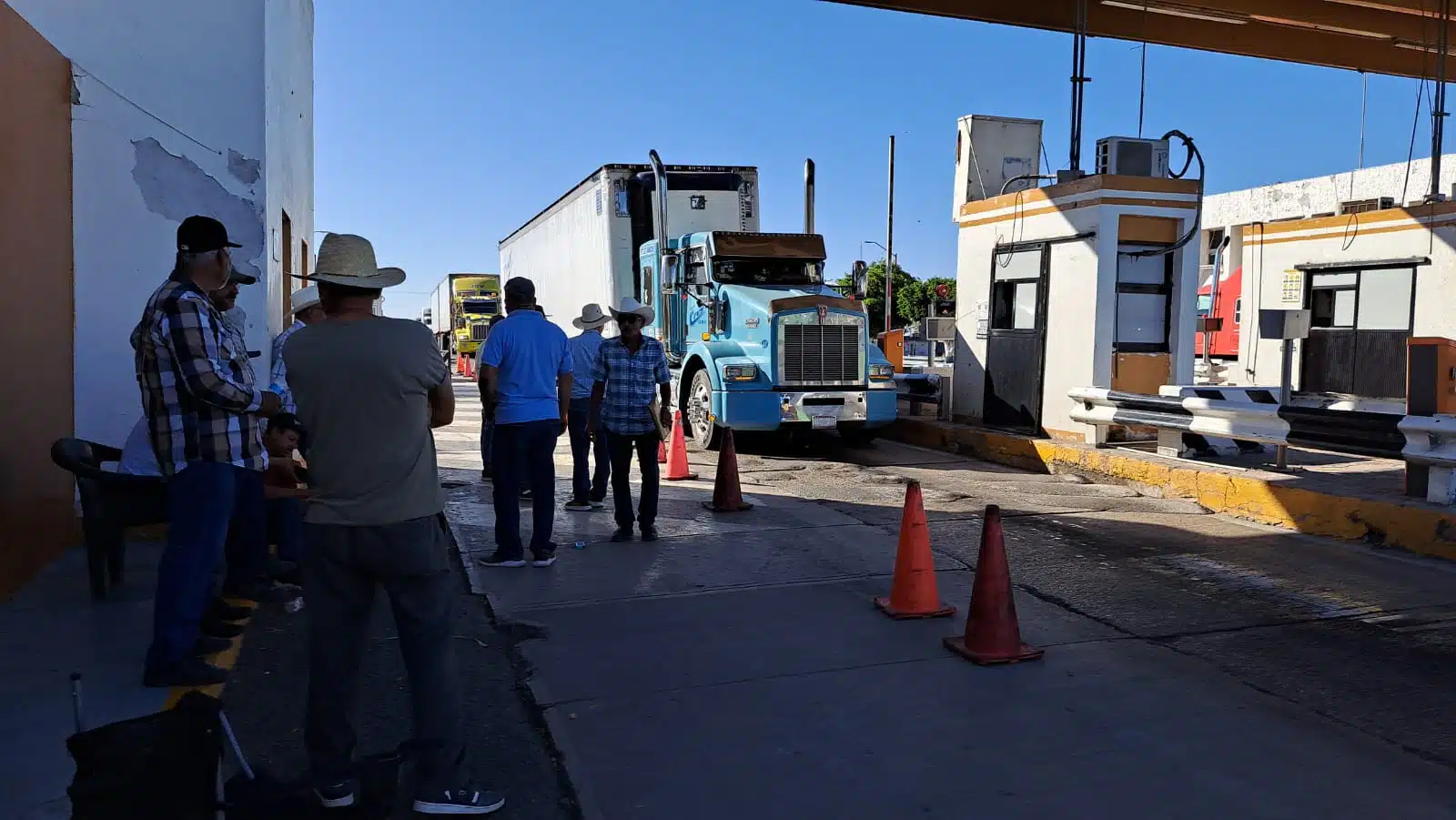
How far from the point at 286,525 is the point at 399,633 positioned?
3041 millimetres

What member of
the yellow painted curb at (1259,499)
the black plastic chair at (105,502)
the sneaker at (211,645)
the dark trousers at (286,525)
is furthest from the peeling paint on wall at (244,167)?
the yellow painted curb at (1259,499)

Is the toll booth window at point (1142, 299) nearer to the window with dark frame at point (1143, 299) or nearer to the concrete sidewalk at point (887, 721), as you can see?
the window with dark frame at point (1143, 299)

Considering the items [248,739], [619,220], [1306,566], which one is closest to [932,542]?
[1306,566]

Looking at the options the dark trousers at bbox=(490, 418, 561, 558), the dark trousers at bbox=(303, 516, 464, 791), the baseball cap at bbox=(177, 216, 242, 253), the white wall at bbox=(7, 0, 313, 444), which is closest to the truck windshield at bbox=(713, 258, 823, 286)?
the white wall at bbox=(7, 0, 313, 444)

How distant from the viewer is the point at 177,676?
14.1ft

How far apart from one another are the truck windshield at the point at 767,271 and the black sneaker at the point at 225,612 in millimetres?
9231

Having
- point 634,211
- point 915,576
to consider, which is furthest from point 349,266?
point 634,211

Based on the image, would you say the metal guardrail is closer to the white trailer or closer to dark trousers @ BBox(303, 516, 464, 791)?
the white trailer

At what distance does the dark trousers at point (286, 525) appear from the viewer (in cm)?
598

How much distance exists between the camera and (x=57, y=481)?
248 inches

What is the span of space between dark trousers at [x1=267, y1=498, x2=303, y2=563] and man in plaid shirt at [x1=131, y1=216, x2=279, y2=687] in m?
1.57

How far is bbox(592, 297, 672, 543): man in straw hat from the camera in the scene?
759cm

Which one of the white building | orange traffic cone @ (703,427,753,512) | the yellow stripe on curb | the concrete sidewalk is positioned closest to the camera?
the concrete sidewalk

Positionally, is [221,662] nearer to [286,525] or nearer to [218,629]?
[218,629]
